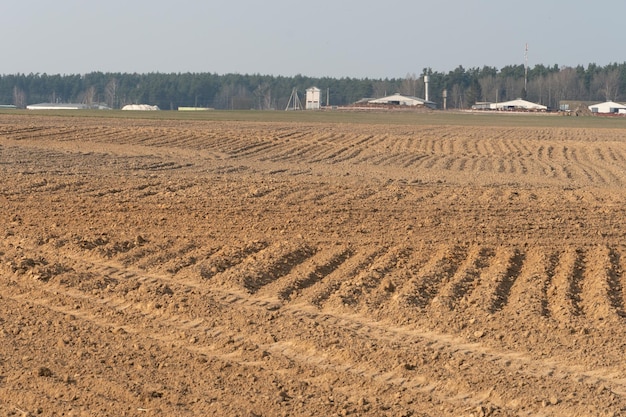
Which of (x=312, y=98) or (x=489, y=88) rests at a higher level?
(x=489, y=88)

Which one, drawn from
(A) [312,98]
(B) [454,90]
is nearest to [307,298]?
(A) [312,98]

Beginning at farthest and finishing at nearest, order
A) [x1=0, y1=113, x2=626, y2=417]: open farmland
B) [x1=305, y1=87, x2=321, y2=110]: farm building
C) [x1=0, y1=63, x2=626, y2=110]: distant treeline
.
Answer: [x1=0, y1=63, x2=626, y2=110]: distant treeline → [x1=305, y1=87, x2=321, y2=110]: farm building → [x1=0, y1=113, x2=626, y2=417]: open farmland

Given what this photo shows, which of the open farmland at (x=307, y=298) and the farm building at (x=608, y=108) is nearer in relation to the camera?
the open farmland at (x=307, y=298)

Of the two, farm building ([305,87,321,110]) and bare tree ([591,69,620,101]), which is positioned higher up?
bare tree ([591,69,620,101])

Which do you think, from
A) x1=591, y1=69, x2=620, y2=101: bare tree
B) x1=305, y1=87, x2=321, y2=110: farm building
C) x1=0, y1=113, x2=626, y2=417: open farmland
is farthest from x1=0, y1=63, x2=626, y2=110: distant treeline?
x1=0, y1=113, x2=626, y2=417: open farmland

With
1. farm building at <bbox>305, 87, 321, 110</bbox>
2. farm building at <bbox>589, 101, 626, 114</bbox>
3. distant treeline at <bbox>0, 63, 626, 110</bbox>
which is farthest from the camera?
distant treeline at <bbox>0, 63, 626, 110</bbox>

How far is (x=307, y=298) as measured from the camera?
9.01 meters

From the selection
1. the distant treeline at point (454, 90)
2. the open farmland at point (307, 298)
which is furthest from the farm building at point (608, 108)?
the open farmland at point (307, 298)

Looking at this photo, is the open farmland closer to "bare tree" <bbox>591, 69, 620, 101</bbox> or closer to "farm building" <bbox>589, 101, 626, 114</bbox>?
"farm building" <bbox>589, 101, 626, 114</bbox>

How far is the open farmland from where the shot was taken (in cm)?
636

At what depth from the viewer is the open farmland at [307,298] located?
6.36 m

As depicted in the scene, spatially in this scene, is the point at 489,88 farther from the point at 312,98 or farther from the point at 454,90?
the point at 312,98

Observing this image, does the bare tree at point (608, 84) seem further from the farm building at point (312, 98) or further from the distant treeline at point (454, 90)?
the farm building at point (312, 98)

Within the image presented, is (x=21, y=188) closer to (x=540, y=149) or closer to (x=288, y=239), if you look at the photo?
(x=288, y=239)
